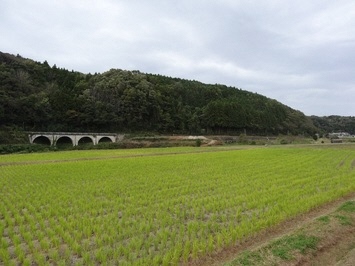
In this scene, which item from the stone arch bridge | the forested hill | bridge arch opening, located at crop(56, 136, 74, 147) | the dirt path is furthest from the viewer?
the forested hill

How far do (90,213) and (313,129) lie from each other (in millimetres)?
99257

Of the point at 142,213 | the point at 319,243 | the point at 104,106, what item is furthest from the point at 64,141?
the point at 319,243

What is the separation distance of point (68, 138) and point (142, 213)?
148 ft

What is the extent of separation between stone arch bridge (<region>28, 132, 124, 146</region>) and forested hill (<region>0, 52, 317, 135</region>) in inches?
111

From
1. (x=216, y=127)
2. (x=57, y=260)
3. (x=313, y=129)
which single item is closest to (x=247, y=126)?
(x=216, y=127)

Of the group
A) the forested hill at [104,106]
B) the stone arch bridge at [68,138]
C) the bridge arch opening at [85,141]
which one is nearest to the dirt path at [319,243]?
the stone arch bridge at [68,138]

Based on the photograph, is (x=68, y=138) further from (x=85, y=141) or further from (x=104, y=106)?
(x=104, y=106)

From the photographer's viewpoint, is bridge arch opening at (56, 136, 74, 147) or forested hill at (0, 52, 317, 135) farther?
forested hill at (0, 52, 317, 135)

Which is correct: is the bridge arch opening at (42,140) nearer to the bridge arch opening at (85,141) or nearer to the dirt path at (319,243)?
the bridge arch opening at (85,141)

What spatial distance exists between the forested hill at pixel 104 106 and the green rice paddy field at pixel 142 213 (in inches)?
1491

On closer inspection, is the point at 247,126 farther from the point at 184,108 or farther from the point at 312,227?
the point at 312,227

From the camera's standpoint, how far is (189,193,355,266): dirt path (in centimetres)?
520

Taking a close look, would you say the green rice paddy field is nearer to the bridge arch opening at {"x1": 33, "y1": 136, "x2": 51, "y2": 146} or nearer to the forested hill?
the bridge arch opening at {"x1": 33, "y1": 136, "x2": 51, "y2": 146}

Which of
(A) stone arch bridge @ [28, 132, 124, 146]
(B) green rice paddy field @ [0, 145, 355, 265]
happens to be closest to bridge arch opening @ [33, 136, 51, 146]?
(A) stone arch bridge @ [28, 132, 124, 146]
